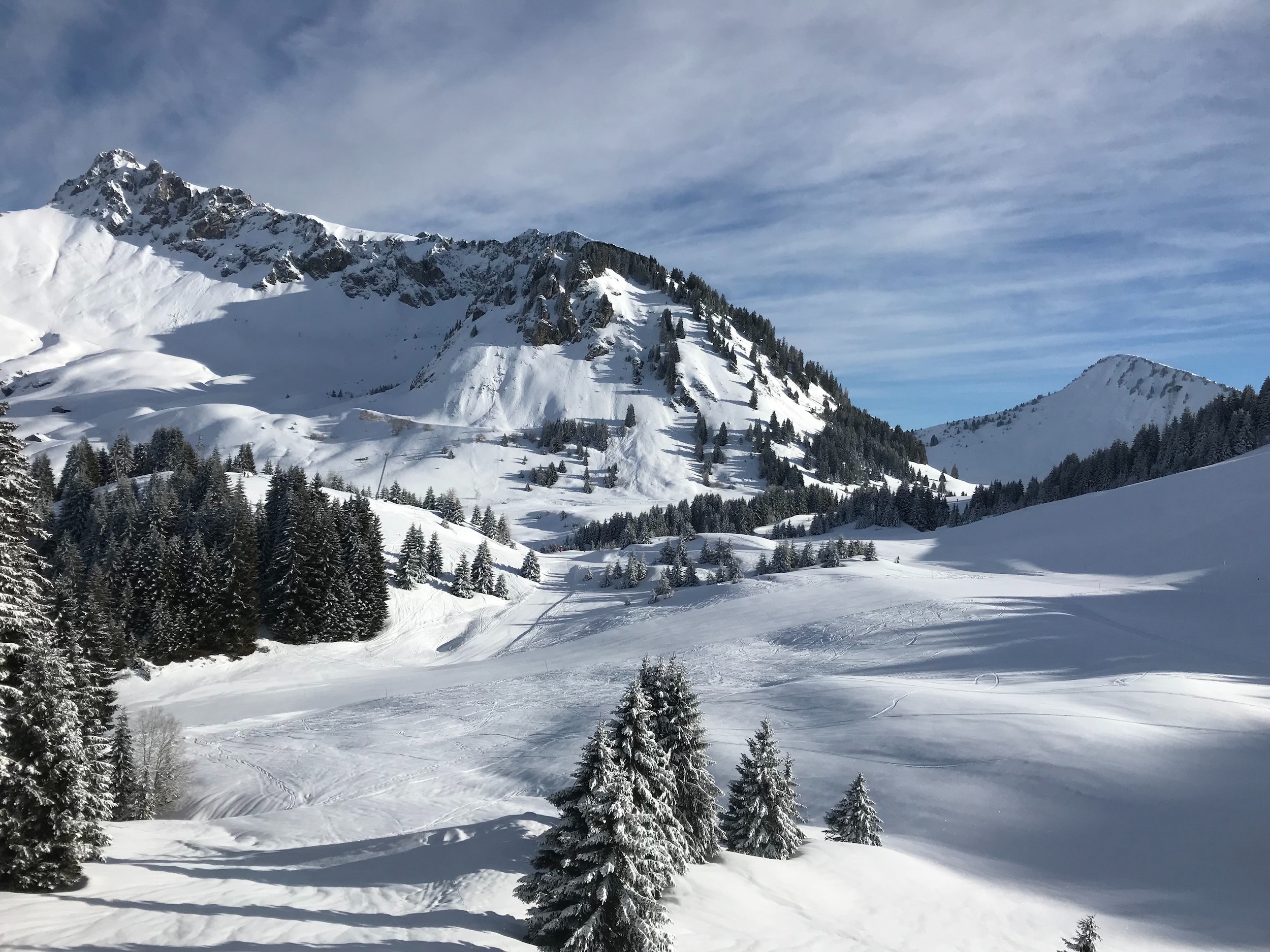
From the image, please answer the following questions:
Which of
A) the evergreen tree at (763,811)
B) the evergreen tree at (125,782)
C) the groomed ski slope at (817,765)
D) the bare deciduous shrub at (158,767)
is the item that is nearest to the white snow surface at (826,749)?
the groomed ski slope at (817,765)

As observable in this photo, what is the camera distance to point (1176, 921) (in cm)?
1689

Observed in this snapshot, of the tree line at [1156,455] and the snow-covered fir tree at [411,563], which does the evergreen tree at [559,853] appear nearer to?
the snow-covered fir tree at [411,563]

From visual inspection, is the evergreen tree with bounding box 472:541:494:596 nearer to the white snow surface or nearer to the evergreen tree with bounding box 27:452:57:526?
the white snow surface

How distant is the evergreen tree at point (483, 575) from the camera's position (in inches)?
2857

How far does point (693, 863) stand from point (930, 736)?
566 inches

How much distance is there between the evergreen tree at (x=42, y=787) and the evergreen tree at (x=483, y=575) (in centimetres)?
5670

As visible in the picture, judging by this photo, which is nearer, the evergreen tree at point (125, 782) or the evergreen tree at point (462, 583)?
the evergreen tree at point (125, 782)

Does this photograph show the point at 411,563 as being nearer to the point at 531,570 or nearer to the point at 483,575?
the point at 483,575

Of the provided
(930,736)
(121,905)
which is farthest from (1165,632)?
(121,905)

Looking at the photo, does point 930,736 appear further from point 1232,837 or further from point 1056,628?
point 1056,628

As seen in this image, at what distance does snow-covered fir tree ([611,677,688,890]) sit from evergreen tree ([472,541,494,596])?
60.7 meters

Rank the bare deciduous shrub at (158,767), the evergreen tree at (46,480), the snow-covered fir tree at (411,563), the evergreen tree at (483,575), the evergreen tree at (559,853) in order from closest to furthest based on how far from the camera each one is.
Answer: the evergreen tree at (559,853) → the bare deciduous shrub at (158,767) → the snow-covered fir tree at (411,563) → the evergreen tree at (483,575) → the evergreen tree at (46,480)

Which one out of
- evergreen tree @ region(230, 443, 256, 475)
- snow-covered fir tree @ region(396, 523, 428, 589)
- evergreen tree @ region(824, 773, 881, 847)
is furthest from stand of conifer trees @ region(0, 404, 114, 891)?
evergreen tree @ region(230, 443, 256, 475)

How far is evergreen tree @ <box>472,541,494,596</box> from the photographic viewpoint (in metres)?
72.6
